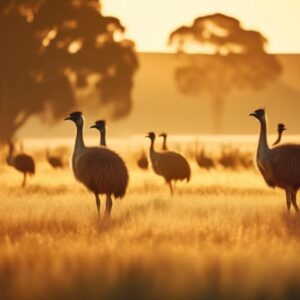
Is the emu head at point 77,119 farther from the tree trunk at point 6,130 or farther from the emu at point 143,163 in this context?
the tree trunk at point 6,130

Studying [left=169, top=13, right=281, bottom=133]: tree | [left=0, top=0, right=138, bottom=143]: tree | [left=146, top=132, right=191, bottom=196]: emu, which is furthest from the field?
[left=169, top=13, right=281, bottom=133]: tree

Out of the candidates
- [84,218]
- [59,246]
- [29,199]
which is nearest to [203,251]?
[59,246]

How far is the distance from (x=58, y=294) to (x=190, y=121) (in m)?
90.9

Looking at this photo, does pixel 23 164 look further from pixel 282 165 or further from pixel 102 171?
pixel 282 165

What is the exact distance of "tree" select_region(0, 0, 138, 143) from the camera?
130 ft

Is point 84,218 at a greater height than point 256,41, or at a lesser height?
lesser

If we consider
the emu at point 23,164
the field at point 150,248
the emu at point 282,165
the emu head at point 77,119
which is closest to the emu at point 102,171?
the field at point 150,248

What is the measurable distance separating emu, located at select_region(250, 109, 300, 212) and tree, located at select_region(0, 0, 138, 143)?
2583cm

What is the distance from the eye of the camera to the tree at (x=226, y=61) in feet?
190

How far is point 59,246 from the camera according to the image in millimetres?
10445

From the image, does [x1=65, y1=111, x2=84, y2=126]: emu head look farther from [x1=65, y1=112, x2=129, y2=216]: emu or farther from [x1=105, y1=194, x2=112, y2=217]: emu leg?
[x1=105, y1=194, x2=112, y2=217]: emu leg

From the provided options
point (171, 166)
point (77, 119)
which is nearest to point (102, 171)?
point (77, 119)

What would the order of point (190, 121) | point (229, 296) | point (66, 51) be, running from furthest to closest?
1. point (190, 121)
2. point (66, 51)
3. point (229, 296)

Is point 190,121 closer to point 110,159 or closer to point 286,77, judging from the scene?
point 286,77
